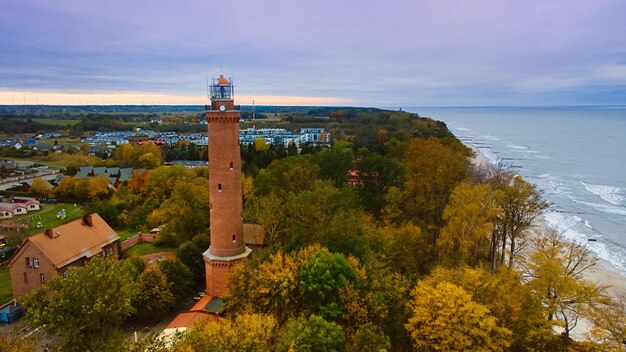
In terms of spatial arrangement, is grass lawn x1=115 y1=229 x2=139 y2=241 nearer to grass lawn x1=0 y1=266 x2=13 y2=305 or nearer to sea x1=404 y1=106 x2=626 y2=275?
grass lawn x1=0 y1=266 x2=13 y2=305

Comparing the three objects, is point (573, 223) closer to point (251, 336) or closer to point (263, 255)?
point (263, 255)

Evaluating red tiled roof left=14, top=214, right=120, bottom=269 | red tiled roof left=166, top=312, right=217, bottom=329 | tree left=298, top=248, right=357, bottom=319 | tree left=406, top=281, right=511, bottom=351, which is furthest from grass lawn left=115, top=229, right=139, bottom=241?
tree left=406, top=281, right=511, bottom=351

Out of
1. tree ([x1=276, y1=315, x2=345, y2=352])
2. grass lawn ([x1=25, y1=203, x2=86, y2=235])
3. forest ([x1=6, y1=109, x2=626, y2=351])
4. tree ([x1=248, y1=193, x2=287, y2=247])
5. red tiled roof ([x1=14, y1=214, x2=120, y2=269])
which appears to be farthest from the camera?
grass lawn ([x1=25, y1=203, x2=86, y2=235])

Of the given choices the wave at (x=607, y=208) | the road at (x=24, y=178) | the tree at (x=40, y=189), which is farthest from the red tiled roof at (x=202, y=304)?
the road at (x=24, y=178)

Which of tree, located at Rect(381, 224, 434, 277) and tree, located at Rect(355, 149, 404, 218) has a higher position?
tree, located at Rect(355, 149, 404, 218)

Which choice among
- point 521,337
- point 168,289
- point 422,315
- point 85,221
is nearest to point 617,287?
point 521,337

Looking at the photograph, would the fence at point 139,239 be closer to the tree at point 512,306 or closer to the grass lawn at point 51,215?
the grass lawn at point 51,215
